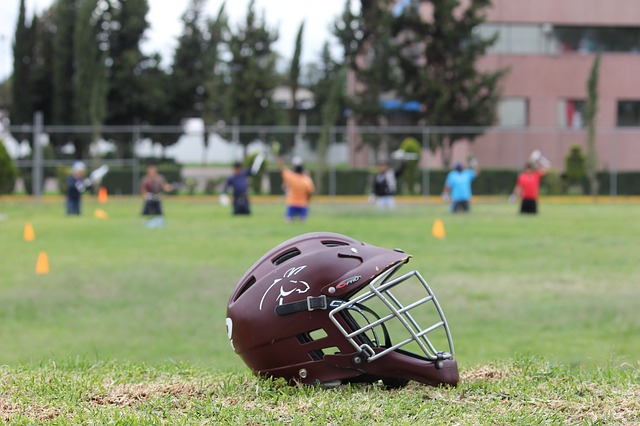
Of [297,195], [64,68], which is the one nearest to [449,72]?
[64,68]

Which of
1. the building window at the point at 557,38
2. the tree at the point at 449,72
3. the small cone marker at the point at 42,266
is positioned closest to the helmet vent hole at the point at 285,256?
the small cone marker at the point at 42,266

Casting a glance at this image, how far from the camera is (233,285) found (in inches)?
487

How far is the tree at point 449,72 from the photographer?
133ft

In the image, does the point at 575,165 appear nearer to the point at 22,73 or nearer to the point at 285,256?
the point at 22,73

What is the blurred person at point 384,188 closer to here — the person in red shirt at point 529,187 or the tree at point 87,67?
the person in red shirt at point 529,187

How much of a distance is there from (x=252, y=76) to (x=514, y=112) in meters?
13.7

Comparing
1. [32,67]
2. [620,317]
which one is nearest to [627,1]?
[32,67]

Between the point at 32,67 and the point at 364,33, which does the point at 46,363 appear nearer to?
the point at 364,33

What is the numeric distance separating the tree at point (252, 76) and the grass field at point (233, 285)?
19230 millimetres

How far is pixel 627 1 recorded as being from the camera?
4434 cm

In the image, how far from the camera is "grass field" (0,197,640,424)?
8.70m

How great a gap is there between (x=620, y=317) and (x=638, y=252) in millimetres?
6077

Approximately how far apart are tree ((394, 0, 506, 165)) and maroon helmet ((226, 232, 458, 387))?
118 feet

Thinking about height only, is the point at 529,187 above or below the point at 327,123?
below
